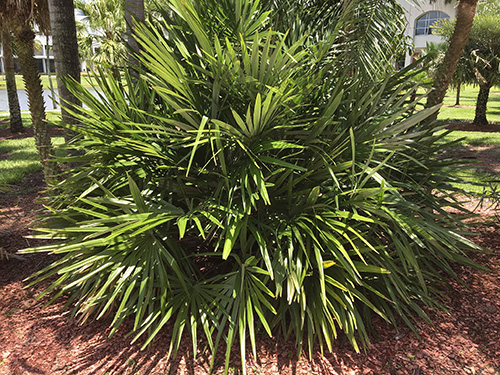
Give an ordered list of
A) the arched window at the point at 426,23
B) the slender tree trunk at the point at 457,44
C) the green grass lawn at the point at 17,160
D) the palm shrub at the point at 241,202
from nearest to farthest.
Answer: the palm shrub at the point at 241,202, the slender tree trunk at the point at 457,44, the green grass lawn at the point at 17,160, the arched window at the point at 426,23

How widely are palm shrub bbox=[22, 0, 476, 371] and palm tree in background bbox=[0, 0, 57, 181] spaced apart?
0.66 metres

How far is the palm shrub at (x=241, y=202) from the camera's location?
Result: 2465 mm

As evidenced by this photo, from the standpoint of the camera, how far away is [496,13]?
14.9 metres

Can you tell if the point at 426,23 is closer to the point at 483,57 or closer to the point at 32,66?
the point at 483,57

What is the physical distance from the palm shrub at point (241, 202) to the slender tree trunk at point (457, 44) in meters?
3.16

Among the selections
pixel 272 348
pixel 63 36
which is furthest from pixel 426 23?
pixel 272 348

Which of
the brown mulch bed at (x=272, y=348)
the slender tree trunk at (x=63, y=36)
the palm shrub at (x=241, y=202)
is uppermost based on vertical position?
the slender tree trunk at (x=63, y=36)

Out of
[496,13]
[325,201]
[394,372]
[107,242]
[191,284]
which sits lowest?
[394,372]

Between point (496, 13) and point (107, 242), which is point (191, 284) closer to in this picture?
point (107, 242)

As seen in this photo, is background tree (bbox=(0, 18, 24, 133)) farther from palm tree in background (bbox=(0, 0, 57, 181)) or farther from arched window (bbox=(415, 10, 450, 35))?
arched window (bbox=(415, 10, 450, 35))

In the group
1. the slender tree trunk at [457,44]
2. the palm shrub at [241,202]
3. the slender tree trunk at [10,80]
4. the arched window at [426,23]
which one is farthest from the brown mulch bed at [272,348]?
the arched window at [426,23]

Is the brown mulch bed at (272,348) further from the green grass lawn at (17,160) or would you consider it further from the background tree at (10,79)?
the background tree at (10,79)

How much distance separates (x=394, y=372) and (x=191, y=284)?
145 centimetres

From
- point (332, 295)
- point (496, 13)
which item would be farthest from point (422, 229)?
point (496, 13)
